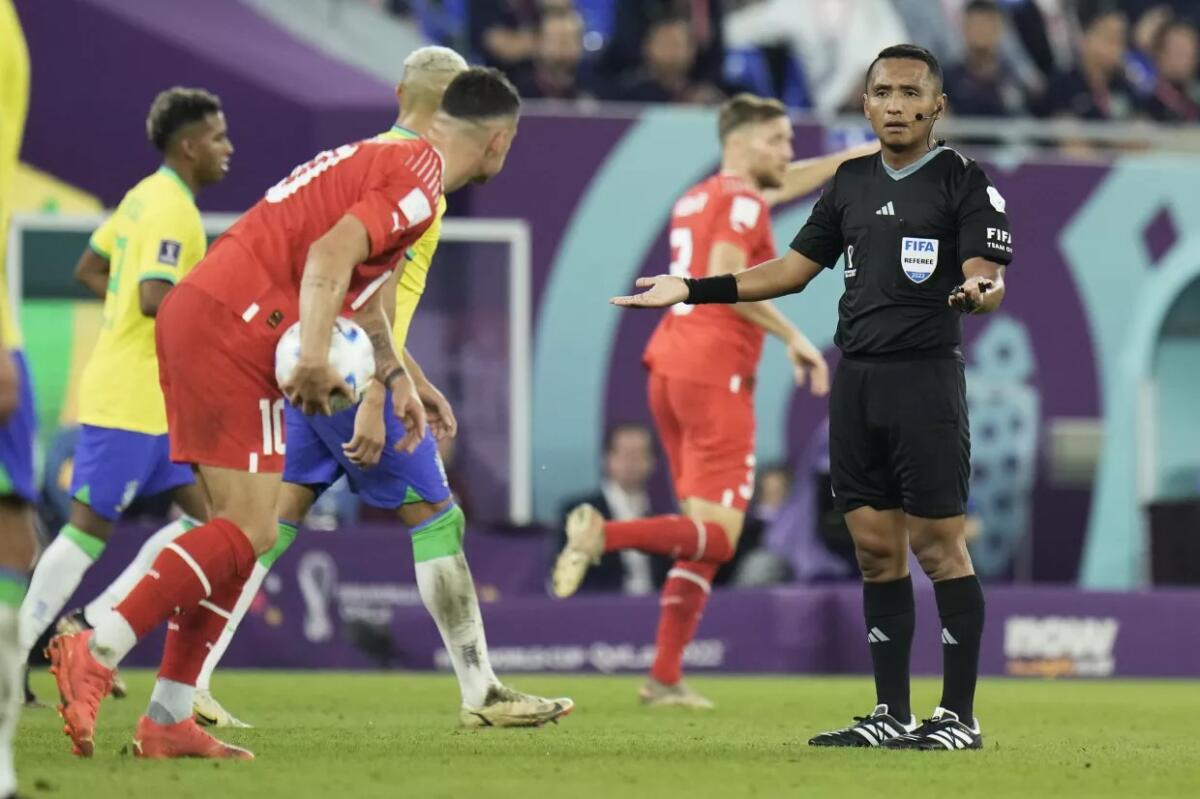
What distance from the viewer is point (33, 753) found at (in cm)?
629

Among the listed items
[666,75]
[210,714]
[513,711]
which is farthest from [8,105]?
[666,75]

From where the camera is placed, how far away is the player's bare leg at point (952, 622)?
6.69 m

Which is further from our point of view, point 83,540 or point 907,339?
point 83,540

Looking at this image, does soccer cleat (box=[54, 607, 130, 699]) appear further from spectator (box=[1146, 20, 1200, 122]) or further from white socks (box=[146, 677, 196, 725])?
spectator (box=[1146, 20, 1200, 122])

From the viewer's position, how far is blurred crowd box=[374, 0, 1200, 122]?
629 inches

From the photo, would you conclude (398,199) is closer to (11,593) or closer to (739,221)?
(11,593)

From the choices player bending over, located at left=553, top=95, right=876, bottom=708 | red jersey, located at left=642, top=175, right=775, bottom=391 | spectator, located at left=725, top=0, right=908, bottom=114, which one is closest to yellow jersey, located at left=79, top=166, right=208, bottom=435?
player bending over, located at left=553, top=95, right=876, bottom=708

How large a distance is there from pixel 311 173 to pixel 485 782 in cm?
196

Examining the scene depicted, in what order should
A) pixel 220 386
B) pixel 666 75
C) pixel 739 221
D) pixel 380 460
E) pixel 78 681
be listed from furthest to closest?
pixel 666 75, pixel 739 221, pixel 380 460, pixel 220 386, pixel 78 681

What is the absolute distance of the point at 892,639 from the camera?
6.88 meters

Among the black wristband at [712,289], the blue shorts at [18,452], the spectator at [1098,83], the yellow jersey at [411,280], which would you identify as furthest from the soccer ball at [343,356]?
the spectator at [1098,83]

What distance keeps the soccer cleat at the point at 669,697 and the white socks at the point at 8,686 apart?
170 inches

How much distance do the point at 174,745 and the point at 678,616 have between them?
3.37 m

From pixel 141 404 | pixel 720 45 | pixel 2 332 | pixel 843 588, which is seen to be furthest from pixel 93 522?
pixel 720 45
